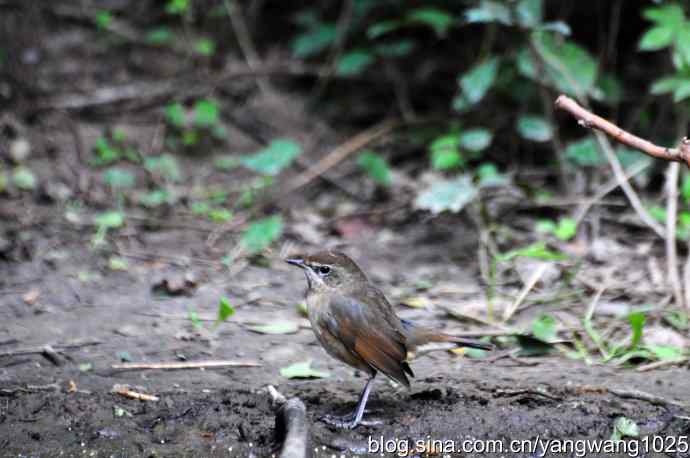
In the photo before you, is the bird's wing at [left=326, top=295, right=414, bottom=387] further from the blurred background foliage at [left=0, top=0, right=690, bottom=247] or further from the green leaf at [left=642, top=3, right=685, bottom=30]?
the green leaf at [left=642, top=3, right=685, bottom=30]

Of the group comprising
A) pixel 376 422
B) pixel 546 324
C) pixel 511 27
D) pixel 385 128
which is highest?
pixel 511 27

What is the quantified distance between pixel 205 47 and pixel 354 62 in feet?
5.28

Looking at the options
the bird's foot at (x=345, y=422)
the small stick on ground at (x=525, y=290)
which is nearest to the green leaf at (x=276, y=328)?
the bird's foot at (x=345, y=422)

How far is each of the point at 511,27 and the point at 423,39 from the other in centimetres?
212

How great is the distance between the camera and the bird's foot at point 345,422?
12.9 feet

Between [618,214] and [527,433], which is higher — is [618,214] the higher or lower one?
the higher one

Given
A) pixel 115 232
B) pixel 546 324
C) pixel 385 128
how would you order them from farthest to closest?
pixel 385 128 < pixel 115 232 < pixel 546 324

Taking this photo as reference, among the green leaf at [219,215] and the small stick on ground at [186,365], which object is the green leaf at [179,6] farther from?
the small stick on ground at [186,365]

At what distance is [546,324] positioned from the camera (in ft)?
16.6

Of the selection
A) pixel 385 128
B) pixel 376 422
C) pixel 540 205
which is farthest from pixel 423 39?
pixel 376 422

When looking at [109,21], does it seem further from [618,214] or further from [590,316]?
[590,316]

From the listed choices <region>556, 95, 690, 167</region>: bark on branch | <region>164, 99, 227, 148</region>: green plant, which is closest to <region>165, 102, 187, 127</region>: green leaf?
<region>164, 99, 227, 148</region>: green plant

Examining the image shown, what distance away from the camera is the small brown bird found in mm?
4059

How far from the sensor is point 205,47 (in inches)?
342
